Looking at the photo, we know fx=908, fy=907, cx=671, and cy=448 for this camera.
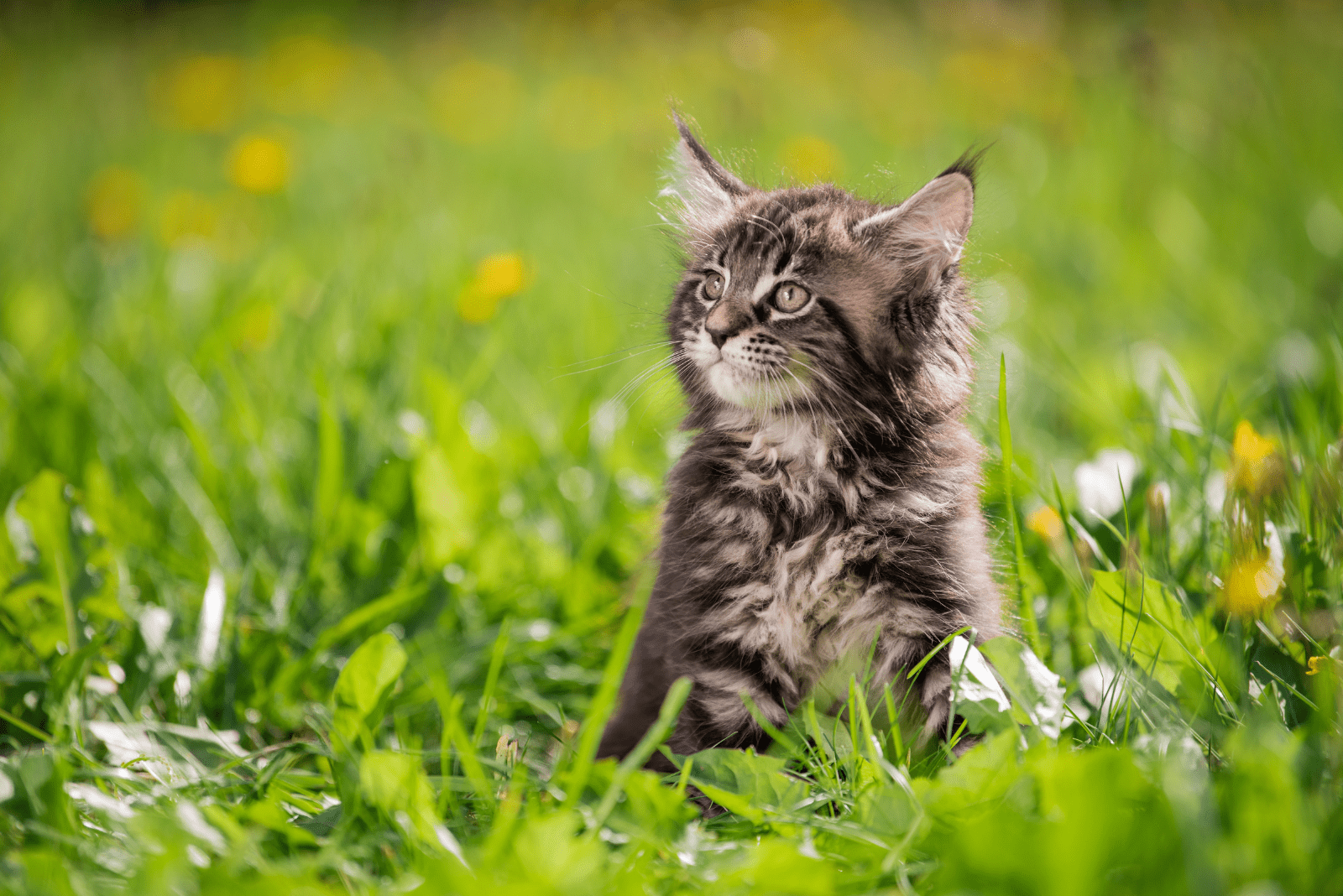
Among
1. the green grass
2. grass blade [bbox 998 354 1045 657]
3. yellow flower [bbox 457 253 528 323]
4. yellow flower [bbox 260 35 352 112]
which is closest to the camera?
the green grass

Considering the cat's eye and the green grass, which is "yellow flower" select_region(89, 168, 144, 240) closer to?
the green grass

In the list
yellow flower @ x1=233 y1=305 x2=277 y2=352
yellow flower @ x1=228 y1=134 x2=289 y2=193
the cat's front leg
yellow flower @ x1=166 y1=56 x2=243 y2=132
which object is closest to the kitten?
the cat's front leg

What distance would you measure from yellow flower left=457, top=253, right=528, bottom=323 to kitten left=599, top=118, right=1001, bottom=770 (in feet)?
3.25

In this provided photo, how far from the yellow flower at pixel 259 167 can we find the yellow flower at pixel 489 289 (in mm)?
1272

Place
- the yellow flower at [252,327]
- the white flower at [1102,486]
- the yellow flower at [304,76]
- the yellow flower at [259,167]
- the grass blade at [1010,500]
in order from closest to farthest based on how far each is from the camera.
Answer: the grass blade at [1010,500] < the white flower at [1102,486] < the yellow flower at [252,327] < the yellow flower at [259,167] < the yellow flower at [304,76]

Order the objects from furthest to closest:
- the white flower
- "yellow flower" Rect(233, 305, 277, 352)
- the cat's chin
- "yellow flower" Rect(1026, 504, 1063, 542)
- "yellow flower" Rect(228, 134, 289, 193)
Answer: "yellow flower" Rect(228, 134, 289, 193)
"yellow flower" Rect(233, 305, 277, 352)
the white flower
"yellow flower" Rect(1026, 504, 1063, 542)
the cat's chin

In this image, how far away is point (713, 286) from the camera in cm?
164

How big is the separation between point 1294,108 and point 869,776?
16.1 feet

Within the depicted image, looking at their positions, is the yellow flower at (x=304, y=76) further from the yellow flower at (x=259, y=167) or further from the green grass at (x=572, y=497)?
the yellow flower at (x=259, y=167)

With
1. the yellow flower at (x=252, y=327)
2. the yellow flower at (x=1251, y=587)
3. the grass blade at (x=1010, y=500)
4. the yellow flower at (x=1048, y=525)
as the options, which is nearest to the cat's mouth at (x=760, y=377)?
the grass blade at (x=1010, y=500)

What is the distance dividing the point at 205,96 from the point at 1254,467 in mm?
5279

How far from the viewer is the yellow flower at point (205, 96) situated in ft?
16.2

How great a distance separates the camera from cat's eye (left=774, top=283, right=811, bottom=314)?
4.98 feet

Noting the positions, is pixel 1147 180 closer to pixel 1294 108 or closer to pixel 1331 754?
pixel 1294 108
